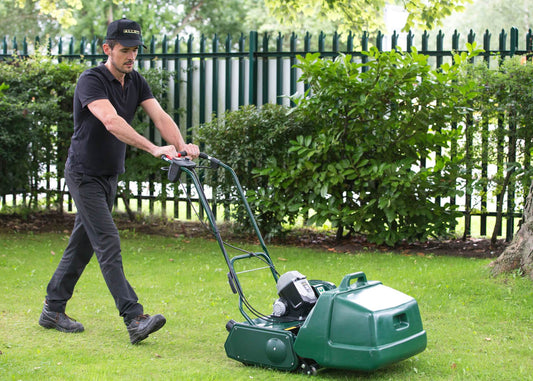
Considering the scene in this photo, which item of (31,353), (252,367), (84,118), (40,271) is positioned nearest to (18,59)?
(40,271)

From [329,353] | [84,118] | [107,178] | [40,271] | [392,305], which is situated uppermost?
[84,118]

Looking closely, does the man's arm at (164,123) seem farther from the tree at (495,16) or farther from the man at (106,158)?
the tree at (495,16)

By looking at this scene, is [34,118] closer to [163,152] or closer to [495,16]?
[163,152]

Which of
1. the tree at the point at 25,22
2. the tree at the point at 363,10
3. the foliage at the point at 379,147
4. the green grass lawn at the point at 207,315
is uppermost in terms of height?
the tree at the point at 25,22

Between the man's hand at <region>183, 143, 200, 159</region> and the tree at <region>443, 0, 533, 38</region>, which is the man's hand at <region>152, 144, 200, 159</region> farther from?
the tree at <region>443, 0, 533, 38</region>

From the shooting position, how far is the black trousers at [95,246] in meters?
4.59

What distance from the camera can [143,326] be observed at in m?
4.53

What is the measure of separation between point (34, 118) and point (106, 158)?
4963mm

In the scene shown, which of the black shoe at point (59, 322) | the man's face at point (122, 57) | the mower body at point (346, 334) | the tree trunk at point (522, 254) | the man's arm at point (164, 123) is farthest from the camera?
the tree trunk at point (522, 254)

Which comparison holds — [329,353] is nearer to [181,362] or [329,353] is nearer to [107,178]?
[181,362]

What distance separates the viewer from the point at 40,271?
6906 mm

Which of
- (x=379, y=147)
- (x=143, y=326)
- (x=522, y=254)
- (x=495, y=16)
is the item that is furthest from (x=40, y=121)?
(x=495, y=16)

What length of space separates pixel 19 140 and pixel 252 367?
6.26m

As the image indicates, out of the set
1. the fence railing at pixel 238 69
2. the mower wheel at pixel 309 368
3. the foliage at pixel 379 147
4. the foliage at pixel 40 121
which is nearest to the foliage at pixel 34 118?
the foliage at pixel 40 121
